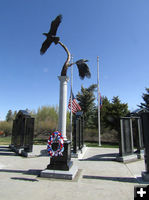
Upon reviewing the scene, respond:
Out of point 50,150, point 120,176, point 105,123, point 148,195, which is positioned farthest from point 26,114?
point 105,123

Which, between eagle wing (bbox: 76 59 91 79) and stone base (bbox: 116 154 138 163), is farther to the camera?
eagle wing (bbox: 76 59 91 79)

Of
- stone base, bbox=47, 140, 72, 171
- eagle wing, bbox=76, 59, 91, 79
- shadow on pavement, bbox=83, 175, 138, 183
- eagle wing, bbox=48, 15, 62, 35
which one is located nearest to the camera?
shadow on pavement, bbox=83, 175, 138, 183

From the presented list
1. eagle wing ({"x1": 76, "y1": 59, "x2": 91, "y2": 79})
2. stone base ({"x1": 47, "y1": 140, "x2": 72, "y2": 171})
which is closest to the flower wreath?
stone base ({"x1": 47, "y1": 140, "x2": 72, "y2": 171})

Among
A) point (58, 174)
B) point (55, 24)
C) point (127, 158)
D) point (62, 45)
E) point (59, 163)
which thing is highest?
point (55, 24)

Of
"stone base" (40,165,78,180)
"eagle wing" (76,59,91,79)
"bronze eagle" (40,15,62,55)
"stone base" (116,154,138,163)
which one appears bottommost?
"stone base" (116,154,138,163)

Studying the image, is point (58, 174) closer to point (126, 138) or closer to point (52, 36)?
point (126, 138)

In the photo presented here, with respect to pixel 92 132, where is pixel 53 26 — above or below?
above

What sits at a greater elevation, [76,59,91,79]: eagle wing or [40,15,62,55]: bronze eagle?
[40,15,62,55]: bronze eagle

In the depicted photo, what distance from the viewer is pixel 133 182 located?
433 cm

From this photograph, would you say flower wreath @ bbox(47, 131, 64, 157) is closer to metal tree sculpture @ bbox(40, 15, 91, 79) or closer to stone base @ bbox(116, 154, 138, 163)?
metal tree sculpture @ bbox(40, 15, 91, 79)

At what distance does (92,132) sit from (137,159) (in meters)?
18.1

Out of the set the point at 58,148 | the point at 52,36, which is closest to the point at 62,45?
the point at 52,36

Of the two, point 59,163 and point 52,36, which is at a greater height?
point 52,36

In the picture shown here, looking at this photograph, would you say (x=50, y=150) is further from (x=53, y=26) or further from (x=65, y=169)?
(x=53, y=26)
